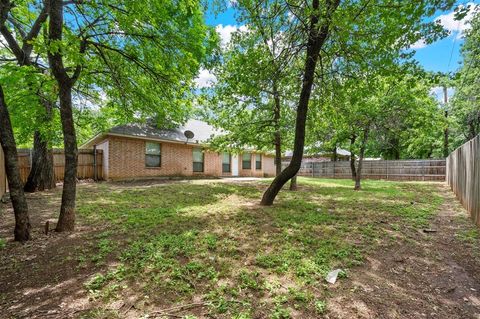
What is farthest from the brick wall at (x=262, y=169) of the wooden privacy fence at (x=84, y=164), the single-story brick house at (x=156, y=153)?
the wooden privacy fence at (x=84, y=164)

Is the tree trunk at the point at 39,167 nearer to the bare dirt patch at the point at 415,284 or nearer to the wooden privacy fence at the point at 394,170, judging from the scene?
the bare dirt patch at the point at 415,284

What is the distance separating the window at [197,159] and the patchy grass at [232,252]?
10.5 m

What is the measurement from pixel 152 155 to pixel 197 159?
344 centimetres

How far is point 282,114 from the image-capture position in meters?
10.3

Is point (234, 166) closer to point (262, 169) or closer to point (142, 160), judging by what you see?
point (262, 169)

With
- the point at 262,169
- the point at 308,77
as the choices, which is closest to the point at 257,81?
the point at 308,77

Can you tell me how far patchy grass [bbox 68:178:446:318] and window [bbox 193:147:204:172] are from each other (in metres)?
10.5

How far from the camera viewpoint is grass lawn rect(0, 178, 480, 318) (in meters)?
2.43

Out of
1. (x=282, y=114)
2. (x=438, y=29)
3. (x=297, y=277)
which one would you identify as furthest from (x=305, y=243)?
(x=282, y=114)

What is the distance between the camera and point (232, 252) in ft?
12.0

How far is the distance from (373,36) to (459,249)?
421 centimetres

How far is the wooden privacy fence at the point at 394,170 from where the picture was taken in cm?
→ 1769

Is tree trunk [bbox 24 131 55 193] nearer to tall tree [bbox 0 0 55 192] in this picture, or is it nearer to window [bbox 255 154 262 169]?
tall tree [bbox 0 0 55 192]

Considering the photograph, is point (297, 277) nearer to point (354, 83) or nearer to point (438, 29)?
point (438, 29)
